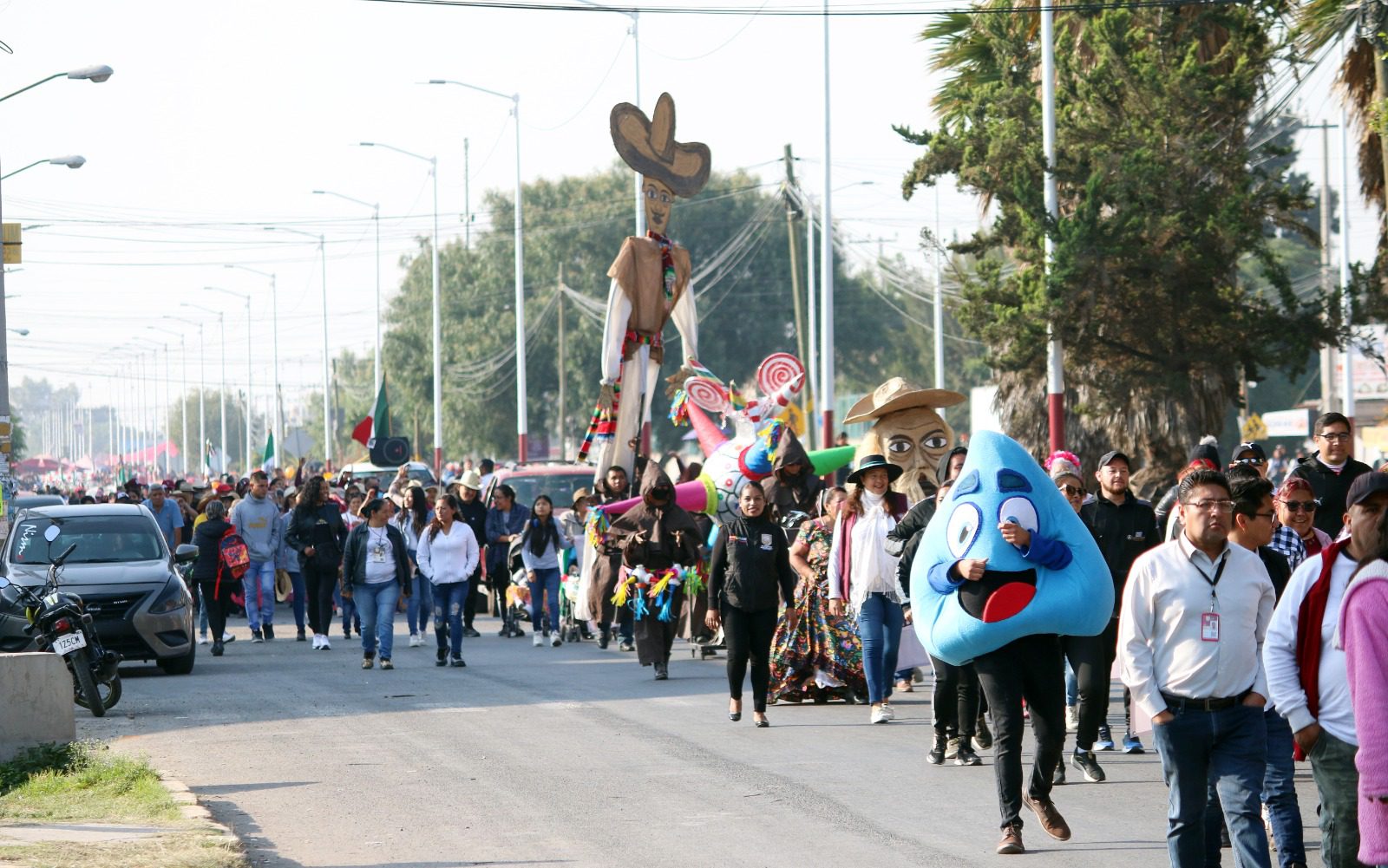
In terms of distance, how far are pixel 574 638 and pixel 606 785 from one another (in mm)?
10585

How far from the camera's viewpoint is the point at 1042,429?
86.2ft

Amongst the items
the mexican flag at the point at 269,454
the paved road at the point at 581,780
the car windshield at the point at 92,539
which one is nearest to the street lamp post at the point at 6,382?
the car windshield at the point at 92,539

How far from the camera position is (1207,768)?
694cm

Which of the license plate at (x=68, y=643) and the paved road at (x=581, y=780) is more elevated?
the license plate at (x=68, y=643)

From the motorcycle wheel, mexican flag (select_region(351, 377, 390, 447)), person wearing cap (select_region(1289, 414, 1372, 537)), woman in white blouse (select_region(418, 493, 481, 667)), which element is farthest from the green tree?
mexican flag (select_region(351, 377, 390, 447))

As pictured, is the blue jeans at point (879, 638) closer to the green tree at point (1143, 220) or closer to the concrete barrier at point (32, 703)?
the concrete barrier at point (32, 703)

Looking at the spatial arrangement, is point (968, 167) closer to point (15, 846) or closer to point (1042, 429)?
point (1042, 429)

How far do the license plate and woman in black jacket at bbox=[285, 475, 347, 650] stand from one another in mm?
6107

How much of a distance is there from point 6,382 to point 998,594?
16455mm

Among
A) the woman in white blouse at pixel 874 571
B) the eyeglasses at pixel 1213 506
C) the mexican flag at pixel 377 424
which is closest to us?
the eyeglasses at pixel 1213 506

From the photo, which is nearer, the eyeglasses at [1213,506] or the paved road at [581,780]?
the eyeglasses at [1213,506]

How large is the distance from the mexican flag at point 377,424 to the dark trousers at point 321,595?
15800 millimetres

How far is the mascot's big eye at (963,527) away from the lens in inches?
344

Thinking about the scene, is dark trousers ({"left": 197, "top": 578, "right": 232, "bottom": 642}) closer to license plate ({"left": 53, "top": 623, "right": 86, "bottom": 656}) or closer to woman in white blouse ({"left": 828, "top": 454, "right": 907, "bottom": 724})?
license plate ({"left": 53, "top": 623, "right": 86, "bottom": 656})
